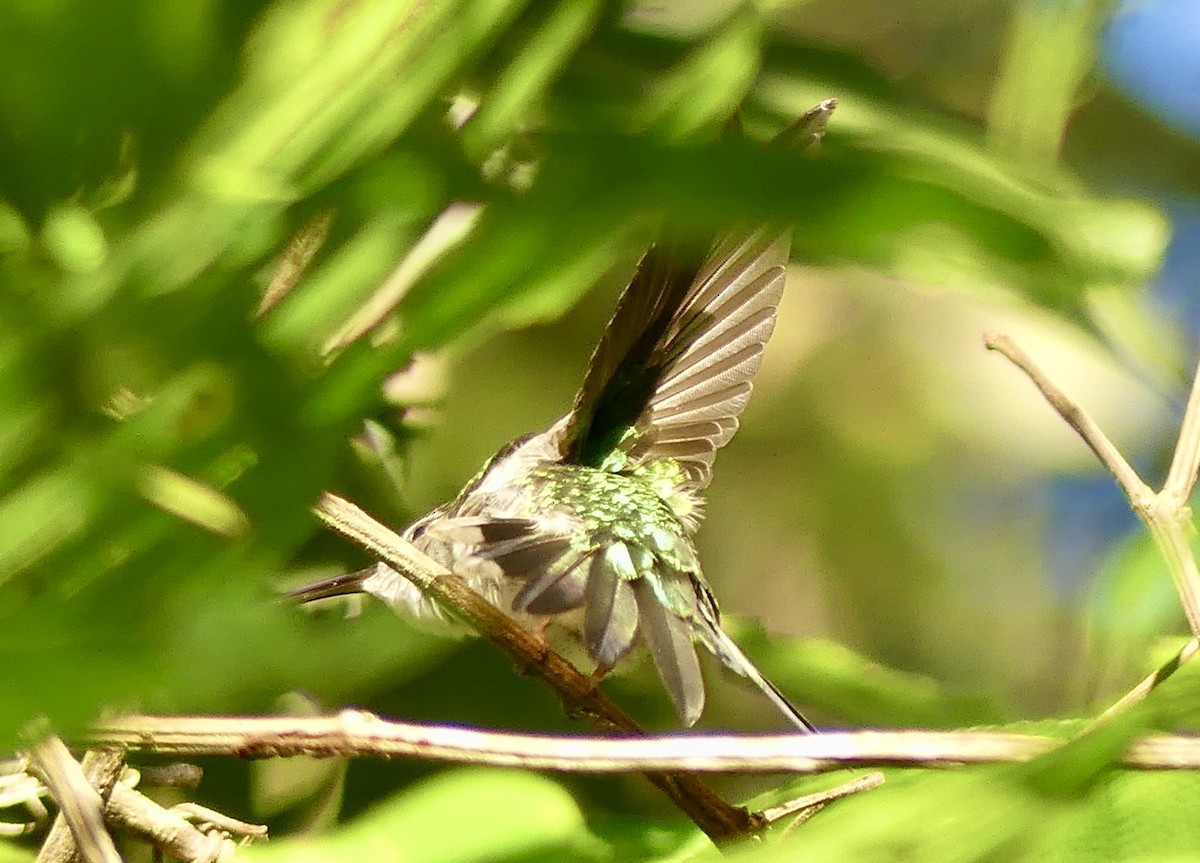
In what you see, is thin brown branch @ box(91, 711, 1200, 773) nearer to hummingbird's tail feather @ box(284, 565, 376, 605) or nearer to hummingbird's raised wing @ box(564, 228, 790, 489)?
hummingbird's raised wing @ box(564, 228, 790, 489)

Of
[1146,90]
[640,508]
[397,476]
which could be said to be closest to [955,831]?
→ [1146,90]

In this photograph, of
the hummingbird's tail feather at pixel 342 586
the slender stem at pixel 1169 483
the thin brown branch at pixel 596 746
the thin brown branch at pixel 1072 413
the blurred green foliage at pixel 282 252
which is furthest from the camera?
the hummingbird's tail feather at pixel 342 586

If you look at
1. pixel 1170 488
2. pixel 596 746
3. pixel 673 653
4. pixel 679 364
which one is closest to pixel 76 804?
pixel 596 746

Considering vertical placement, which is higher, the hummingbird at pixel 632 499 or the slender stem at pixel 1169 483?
the hummingbird at pixel 632 499

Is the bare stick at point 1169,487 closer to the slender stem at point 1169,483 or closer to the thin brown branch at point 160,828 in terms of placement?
the slender stem at point 1169,483

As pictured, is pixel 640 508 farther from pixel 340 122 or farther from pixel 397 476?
pixel 340 122

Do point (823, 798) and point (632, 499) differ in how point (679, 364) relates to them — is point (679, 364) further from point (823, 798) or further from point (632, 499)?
point (823, 798)

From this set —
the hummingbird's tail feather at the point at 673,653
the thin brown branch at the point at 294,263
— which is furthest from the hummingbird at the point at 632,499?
the thin brown branch at the point at 294,263

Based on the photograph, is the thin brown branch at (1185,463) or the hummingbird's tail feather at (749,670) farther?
the hummingbird's tail feather at (749,670)
